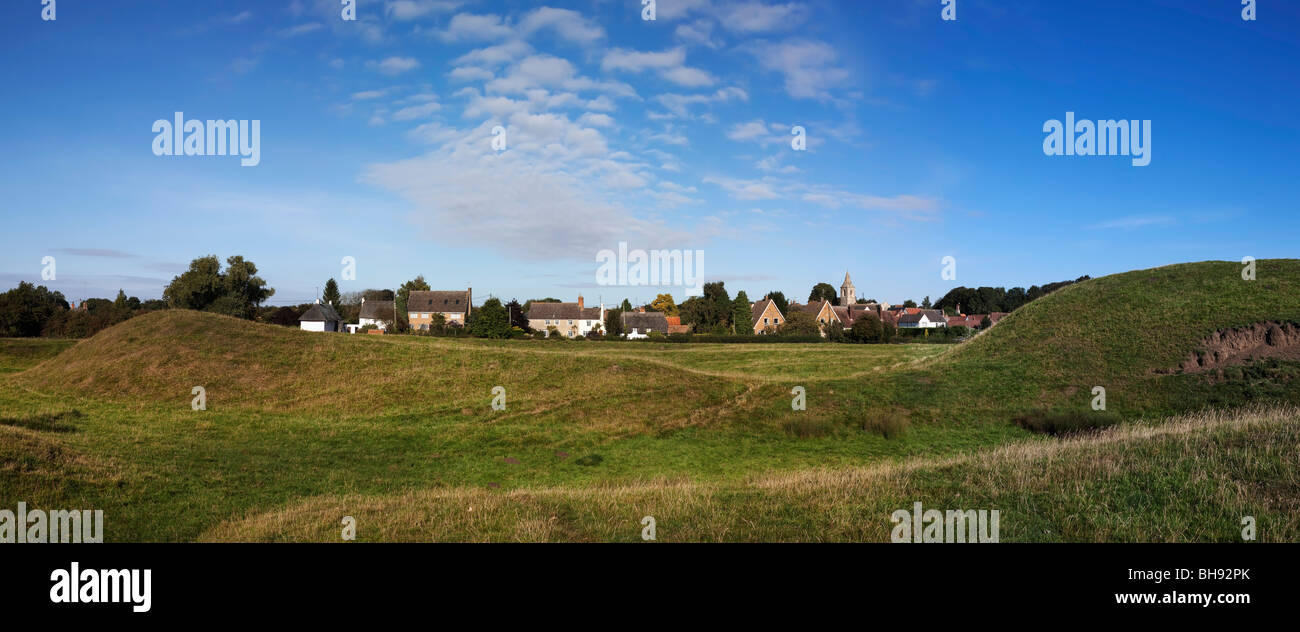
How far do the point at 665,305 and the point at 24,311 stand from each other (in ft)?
357

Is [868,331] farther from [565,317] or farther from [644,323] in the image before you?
[565,317]

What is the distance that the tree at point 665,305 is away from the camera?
A: 5630 inches

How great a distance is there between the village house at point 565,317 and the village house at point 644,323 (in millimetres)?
6921

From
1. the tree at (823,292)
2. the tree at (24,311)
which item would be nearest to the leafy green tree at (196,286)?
the tree at (24,311)

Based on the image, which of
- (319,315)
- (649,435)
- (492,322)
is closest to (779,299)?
(492,322)

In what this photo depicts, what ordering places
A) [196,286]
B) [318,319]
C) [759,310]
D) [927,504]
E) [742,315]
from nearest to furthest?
[927,504]
[196,286]
[318,319]
[742,315]
[759,310]

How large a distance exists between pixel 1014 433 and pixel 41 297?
316 ft

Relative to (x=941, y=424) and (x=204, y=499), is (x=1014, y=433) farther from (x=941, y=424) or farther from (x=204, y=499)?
(x=204, y=499)

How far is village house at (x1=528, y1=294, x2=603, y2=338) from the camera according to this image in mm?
121500

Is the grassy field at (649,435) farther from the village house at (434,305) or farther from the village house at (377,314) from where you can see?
the village house at (434,305)

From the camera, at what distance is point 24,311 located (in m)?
63.2

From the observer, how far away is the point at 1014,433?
26078 millimetres
